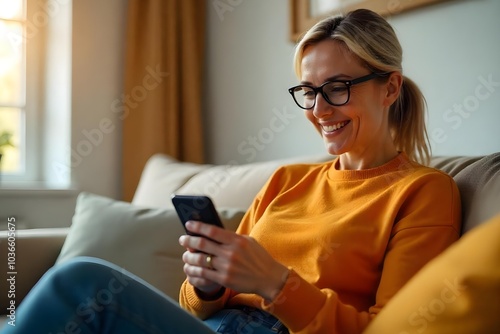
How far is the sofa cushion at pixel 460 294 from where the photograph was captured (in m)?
0.69

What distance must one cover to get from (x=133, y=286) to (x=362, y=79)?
641 millimetres

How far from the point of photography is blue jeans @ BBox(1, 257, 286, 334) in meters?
0.89

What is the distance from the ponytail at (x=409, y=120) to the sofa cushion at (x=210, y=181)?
30 cm

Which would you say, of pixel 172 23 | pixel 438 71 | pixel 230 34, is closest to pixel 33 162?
pixel 172 23

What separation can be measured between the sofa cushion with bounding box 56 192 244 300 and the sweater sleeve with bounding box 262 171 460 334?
632 millimetres

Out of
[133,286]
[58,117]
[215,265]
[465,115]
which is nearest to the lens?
[133,286]

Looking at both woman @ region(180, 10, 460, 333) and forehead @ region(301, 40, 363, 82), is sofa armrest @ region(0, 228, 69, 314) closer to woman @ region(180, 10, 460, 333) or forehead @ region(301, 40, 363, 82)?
woman @ region(180, 10, 460, 333)

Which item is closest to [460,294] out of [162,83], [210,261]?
[210,261]

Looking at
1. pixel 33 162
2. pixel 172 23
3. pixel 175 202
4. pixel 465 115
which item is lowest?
pixel 33 162

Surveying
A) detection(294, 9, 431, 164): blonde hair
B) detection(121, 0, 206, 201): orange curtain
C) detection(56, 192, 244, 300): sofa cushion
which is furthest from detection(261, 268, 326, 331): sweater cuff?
detection(121, 0, 206, 201): orange curtain

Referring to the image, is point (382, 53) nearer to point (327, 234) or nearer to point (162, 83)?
point (327, 234)

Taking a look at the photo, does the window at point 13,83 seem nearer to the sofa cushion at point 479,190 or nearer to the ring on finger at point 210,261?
the ring on finger at point 210,261

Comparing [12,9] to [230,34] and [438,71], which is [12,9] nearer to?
[230,34]

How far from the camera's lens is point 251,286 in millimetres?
985
